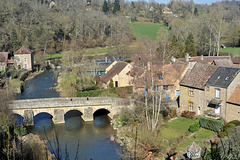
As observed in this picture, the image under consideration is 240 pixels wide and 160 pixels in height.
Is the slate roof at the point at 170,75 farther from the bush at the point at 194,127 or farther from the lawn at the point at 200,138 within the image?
the lawn at the point at 200,138

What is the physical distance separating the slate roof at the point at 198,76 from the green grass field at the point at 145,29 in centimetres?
5864

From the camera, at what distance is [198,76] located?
101 feet

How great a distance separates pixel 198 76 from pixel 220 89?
382 centimetres

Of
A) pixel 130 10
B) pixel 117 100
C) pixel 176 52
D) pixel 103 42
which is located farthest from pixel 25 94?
pixel 130 10

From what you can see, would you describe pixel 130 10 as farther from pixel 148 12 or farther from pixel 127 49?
pixel 127 49

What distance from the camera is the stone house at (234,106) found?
1013 inches

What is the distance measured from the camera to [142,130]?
2642cm

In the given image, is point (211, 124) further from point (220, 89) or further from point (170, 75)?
point (170, 75)

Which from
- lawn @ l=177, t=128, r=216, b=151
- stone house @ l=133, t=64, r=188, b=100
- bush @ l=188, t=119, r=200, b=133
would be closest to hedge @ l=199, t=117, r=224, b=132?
lawn @ l=177, t=128, r=216, b=151

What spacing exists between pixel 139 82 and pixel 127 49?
1320 inches

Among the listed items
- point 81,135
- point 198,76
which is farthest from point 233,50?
point 81,135

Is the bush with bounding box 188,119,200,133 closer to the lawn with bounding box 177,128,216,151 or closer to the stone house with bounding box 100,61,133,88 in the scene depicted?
the lawn with bounding box 177,128,216,151

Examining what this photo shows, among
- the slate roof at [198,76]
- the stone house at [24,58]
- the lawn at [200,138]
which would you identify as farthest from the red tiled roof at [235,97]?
the stone house at [24,58]

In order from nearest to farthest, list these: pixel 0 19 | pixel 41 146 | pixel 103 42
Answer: pixel 41 146
pixel 0 19
pixel 103 42
